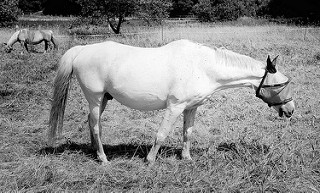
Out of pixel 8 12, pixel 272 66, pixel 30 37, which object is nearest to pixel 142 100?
pixel 272 66

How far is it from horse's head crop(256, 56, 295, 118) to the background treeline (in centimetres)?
1552

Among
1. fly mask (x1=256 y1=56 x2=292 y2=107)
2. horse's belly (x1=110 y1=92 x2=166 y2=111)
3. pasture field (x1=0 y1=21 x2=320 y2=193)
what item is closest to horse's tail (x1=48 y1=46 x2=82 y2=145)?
pasture field (x1=0 y1=21 x2=320 y2=193)

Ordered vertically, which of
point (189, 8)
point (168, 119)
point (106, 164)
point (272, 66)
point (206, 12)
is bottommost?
point (189, 8)

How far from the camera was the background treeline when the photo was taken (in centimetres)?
1908

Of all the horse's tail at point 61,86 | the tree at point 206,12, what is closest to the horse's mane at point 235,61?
the horse's tail at point 61,86

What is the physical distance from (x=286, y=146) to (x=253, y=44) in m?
9.93

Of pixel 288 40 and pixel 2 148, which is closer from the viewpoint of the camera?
pixel 2 148

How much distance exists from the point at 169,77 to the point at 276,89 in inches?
52.9

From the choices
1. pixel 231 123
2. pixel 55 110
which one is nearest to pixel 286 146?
pixel 231 123

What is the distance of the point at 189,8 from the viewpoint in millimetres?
50094

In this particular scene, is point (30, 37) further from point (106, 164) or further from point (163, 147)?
point (106, 164)

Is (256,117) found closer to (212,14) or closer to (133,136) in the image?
(133,136)

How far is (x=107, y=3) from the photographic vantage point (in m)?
18.5

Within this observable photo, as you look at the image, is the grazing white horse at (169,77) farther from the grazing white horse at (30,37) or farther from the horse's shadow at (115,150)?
the grazing white horse at (30,37)
